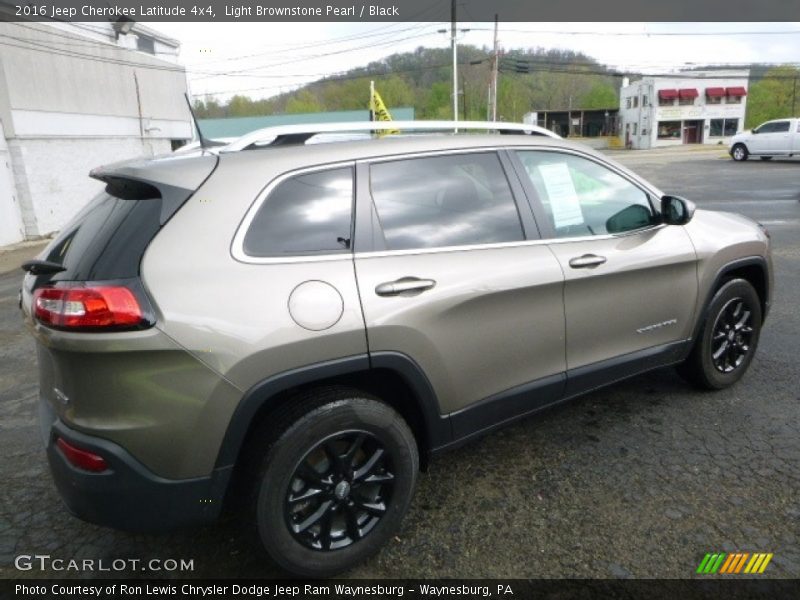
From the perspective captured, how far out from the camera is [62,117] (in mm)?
16688

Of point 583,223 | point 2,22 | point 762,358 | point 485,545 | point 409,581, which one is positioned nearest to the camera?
point 409,581

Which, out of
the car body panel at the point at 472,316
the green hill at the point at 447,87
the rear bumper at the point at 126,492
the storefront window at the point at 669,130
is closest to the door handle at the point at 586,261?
the car body panel at the point at 472,316

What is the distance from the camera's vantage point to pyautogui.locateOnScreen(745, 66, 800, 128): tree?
220 feet

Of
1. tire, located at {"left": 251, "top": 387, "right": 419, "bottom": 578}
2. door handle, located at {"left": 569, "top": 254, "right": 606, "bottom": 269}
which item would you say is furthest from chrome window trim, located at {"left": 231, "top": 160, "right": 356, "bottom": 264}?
door handle, located at {"left": 569, "top": 254, "right": 606, "bottom": 269}

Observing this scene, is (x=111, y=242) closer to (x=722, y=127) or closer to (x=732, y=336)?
(x=732, y=336)

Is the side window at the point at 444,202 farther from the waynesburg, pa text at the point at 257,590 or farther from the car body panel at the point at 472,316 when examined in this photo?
the waynesburg, pa text at the point at 257,590

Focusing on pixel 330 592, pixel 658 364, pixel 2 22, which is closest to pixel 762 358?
pixel 658 364

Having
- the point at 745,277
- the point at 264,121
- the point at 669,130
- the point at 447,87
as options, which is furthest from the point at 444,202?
the point at 447,87

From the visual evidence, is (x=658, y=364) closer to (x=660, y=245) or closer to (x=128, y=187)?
(x=660, y=245)

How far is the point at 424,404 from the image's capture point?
2459mm

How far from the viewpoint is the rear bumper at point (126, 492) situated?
197 centimetres

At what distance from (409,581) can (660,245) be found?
2275 millimetres

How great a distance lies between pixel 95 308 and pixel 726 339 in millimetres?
Result: 3688

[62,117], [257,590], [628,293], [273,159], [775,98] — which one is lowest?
[257,590]
